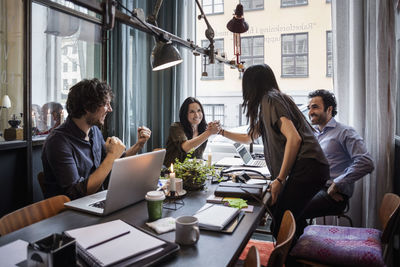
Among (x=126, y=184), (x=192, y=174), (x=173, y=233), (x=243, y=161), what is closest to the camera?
(x=173, y=233)

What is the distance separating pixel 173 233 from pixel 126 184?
338mm

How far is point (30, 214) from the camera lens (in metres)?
1.31

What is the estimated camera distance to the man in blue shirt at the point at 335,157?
2.09m

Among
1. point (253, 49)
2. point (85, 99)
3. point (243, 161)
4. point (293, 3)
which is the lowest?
Result: point (243, 161)

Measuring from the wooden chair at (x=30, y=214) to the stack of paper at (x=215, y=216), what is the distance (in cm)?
65

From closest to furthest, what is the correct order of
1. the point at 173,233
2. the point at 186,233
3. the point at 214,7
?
1. the point at 186,233
2. the point at 173,233
3. the point at 214,7

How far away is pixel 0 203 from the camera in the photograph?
2080 mm

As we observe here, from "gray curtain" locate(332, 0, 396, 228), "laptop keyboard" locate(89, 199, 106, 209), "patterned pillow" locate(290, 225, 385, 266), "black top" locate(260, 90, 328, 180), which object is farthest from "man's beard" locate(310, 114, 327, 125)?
"laptop keyboard" locate(89, 199, 106, 209)

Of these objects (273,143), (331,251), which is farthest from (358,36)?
(331,251)

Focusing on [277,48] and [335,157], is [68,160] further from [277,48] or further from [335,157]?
[277,48]

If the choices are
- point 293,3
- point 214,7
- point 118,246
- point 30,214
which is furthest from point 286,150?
point 214,7

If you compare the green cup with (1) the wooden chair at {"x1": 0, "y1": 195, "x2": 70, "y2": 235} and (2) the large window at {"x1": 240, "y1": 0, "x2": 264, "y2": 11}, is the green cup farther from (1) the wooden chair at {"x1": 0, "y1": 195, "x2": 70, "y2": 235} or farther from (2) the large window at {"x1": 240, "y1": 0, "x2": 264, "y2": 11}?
(2) the large window at {"x1": 240, "y1": 0, "x2": 264, "y2": 11}

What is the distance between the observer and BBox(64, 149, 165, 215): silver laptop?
4.01ft

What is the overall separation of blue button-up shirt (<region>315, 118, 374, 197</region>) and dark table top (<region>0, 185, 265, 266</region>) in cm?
102
